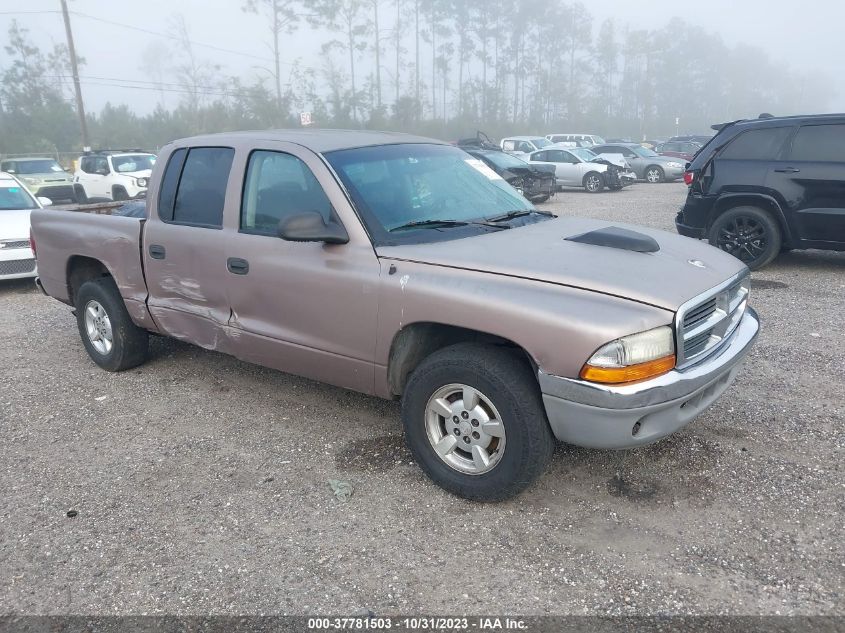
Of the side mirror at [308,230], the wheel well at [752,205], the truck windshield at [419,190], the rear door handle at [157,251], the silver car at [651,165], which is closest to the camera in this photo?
the side mirror at [308,230]

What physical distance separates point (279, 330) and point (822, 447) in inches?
126

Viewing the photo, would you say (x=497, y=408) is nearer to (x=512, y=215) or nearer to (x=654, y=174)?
(x=512, y=215)

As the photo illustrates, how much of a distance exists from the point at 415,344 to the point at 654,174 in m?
23.2

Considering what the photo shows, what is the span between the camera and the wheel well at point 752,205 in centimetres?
780

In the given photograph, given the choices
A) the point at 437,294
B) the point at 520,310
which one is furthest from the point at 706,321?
the point at 437,294

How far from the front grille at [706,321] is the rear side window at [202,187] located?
279cm

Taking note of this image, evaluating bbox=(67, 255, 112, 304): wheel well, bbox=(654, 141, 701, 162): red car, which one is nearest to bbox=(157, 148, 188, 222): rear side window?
bbox=(67, 255, 112, 304): wheel well

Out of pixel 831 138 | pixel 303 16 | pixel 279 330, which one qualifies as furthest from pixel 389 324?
pixel 303 16

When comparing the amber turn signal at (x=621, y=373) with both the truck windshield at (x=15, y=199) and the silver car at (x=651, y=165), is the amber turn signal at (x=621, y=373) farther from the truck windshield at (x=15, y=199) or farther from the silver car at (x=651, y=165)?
the silver car at (x=651, y=165)

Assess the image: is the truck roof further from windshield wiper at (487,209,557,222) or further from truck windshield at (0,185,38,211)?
truck windshield at (0,185,38,211)

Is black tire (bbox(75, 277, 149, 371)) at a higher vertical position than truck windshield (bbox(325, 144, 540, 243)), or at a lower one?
lower

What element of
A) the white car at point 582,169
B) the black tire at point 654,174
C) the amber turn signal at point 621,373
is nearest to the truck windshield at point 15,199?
the amber turn signal at point 621,373

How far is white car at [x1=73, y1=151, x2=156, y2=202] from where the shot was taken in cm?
1688

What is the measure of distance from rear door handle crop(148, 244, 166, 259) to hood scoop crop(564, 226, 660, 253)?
2.71m
